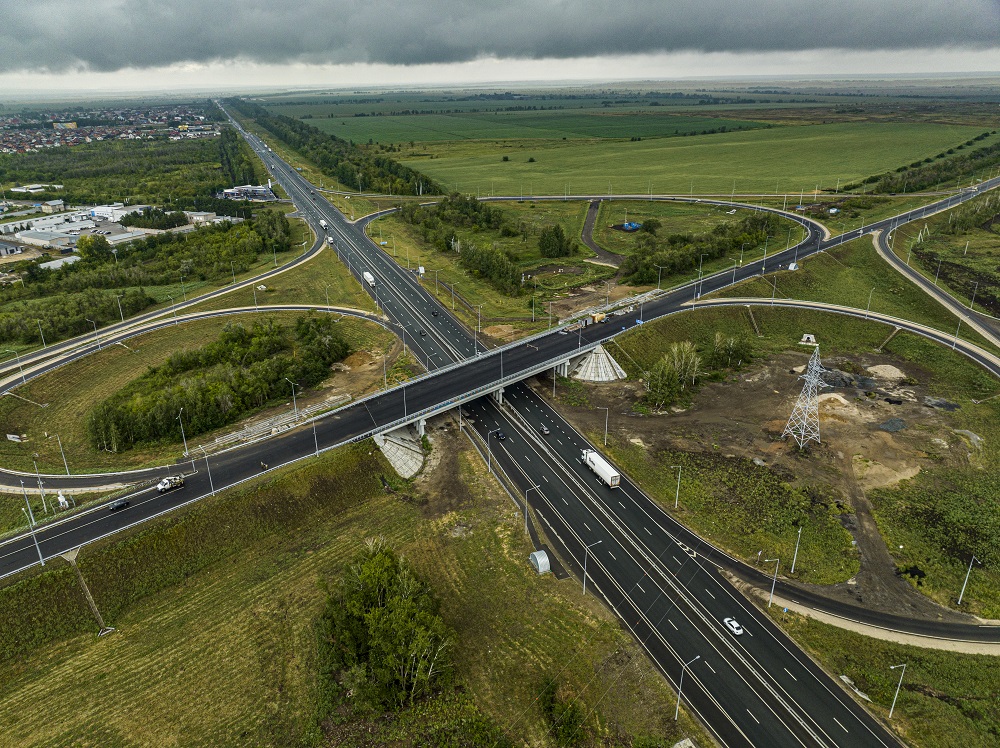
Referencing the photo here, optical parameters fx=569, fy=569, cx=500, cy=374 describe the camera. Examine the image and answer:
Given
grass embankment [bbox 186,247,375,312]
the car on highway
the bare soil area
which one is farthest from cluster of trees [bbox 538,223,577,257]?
the car on highway

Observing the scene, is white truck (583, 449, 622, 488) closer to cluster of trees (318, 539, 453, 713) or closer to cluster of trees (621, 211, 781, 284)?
cluster of trees (318, 539, 453, 713)

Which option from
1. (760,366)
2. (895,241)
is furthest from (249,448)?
(895,241)

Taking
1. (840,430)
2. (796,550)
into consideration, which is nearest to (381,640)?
(796,550)

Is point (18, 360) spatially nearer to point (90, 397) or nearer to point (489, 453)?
point (90, 397)

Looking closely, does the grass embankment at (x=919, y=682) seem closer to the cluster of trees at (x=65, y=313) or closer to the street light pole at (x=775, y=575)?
the street light pole at (x=775, y=575)

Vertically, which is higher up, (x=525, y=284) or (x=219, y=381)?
(x=525, y=284)

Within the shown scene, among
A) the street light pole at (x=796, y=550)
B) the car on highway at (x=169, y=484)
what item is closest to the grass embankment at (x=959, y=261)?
the street light pole at (x=796, y=550)
